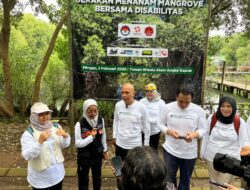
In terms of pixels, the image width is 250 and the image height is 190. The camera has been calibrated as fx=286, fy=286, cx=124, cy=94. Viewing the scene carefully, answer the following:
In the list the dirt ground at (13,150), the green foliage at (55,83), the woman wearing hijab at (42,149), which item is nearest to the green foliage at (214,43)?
the green foliage at (55,83)

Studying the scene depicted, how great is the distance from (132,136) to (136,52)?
5.03ft

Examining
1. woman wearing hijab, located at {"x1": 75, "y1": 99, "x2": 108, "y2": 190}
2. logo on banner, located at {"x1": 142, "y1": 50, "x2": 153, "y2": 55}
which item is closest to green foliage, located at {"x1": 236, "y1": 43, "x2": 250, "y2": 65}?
logo on banner, located at {"x1": 142, "y1": 50, "x2": 153, "y2": 55}

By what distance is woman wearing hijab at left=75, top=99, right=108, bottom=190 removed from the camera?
3.13 metres

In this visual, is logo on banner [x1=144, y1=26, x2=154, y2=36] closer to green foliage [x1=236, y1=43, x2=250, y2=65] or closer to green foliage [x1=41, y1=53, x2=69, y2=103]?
green foliage [x1=41, y1=53, x2=69, y2=103]

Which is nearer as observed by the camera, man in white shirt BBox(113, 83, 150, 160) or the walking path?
man in white shirt BBox(113, 83, 150, 160)

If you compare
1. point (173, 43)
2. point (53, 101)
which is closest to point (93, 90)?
point (173, 43)

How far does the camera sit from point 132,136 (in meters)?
3.51

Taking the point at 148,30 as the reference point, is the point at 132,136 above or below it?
below

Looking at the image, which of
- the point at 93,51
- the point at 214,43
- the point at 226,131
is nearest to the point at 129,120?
the point at 226,131

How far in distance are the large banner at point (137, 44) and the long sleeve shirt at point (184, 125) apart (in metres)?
1.45

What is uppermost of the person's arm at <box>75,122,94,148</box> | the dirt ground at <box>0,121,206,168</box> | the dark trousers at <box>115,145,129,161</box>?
the person's arm at <box>75,122,94,148</box>

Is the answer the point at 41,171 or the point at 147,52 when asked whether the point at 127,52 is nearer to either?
the point at 147,52

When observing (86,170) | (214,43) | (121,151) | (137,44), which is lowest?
(86,170)

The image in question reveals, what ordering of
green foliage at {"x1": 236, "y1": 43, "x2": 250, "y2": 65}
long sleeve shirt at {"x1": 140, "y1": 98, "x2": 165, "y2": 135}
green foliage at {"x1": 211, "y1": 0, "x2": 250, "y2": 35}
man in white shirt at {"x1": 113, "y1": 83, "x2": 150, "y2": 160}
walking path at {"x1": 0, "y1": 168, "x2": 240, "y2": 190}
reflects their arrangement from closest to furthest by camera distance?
man in white shirt at {"x1": 113, "y1": 83, "x2": 150, "y2": 160}, walking path at {"x1": 0, "y1": 168, "x2": 240, "y2": 190}, long sleeve shirt at {"x1": 140, "y1": 98, "x2": 165, "y2": 135}, green foliage at {"x1": 211, "y1": 0, "x2": 250, "y2": 35}, green foliage at {"x1": 236, "y1": 43, "x2": 250, "y2": 65}
